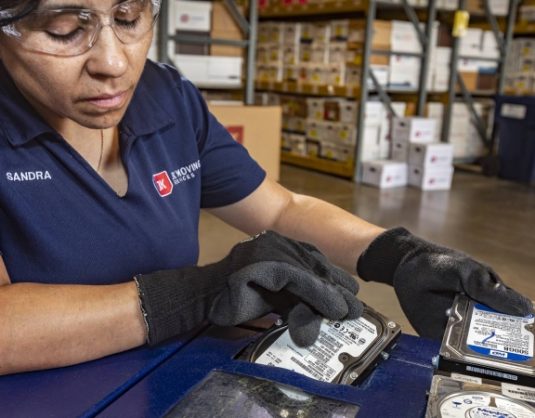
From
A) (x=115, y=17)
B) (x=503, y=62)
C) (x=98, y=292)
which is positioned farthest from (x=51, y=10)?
(x=503, y=62)

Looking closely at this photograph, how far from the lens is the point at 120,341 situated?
910 millimetres

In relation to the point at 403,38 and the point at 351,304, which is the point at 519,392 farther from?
the point at 403,38

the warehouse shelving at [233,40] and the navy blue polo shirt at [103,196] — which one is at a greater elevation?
the warehouse shelving at [233,40]

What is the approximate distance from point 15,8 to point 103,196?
0.36 metres

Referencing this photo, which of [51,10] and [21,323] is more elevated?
[51,10]

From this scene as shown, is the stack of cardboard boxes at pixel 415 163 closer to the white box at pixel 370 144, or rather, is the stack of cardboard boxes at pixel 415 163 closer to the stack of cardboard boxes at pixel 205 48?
the white box at pixel 370 144

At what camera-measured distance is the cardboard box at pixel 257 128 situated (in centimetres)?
493

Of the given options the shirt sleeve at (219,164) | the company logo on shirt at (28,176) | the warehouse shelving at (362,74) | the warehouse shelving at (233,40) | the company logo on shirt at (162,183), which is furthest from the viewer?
the warehouse shelving at (362,74)

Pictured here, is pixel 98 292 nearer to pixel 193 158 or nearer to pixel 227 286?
pixel 227 286

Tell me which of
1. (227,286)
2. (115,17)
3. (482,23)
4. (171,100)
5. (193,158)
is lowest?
(227,286)

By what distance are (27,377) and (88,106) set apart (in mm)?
419

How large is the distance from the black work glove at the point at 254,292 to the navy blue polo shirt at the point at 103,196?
0.61 feet

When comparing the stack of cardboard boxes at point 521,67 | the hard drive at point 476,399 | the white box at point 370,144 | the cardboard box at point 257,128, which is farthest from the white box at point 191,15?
the hard drive at point 476,399

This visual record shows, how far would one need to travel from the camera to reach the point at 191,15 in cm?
486
